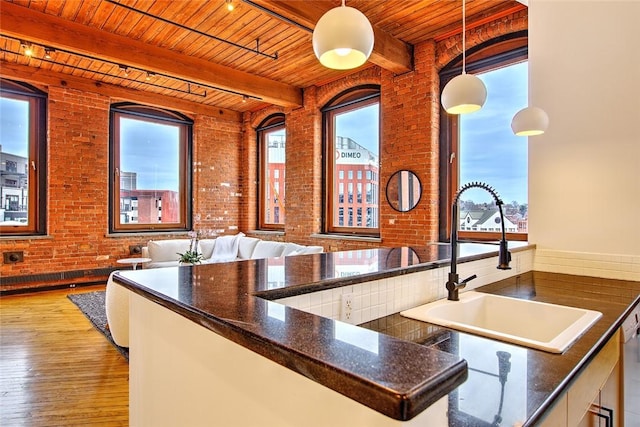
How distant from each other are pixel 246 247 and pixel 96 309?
229 cm

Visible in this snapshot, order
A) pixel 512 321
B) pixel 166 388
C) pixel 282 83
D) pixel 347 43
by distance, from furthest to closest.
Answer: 1. pixel 282 83
2. pixel 512 321
3. pixel 347 43
4. pixel 166 388

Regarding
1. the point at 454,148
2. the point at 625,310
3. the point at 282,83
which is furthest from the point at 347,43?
the point at 282,83

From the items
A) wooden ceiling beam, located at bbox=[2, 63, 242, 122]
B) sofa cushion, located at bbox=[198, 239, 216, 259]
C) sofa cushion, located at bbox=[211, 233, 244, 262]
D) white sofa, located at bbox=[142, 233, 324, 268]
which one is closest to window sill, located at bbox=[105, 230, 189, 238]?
white sofa, located at bbox=[142, 233, 324, 268]

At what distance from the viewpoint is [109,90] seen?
5.80m

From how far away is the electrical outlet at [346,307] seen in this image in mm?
1266

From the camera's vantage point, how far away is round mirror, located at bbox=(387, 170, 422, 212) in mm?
4469

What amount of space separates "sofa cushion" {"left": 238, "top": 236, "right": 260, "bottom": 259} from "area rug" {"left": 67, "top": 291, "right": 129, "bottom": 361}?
80.0 inches

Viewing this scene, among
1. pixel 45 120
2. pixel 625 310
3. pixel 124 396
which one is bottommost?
pixel 124 396

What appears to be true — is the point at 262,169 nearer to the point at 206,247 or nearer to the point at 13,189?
the point at 206,247

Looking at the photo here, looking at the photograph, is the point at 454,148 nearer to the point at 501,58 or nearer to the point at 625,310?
the point at 501,58

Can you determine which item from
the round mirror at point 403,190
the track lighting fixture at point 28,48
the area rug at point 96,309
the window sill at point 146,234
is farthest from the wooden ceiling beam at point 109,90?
the round mirror at point 403,190

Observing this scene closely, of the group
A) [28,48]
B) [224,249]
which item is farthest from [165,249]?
[28,48]

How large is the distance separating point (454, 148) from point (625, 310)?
10.1ft

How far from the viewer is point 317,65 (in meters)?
5.06
